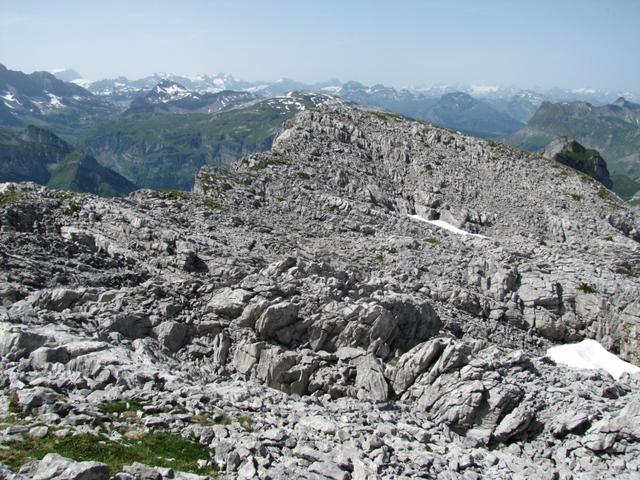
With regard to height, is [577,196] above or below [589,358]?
above

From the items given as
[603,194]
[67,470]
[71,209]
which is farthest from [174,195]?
[603,194]

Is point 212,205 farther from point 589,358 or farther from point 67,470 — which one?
point 67,470

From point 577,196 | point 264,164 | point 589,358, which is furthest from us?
point 577,196

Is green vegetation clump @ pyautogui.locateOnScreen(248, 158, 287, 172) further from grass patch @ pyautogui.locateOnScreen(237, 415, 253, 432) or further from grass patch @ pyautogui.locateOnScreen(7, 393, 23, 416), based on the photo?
grass patch @ pyautogui.locateOnScreen(7, 393, 23, 416)

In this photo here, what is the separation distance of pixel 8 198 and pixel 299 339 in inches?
1405

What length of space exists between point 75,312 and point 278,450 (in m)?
19.1

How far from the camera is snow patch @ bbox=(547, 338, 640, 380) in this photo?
4559 cm

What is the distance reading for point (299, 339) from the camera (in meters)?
34.8

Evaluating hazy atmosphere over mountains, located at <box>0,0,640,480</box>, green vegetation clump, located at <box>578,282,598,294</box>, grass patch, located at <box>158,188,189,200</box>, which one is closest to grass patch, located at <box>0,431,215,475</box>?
hazy atmosphere over mountains, located at <box>0,0,640,480</box>

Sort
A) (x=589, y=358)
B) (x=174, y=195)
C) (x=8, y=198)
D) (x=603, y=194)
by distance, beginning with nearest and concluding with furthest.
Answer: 1. (x=589, y=358)
2. (x=8, y=198)
3. (x=174, y=195)
4. (x=603, y=194)

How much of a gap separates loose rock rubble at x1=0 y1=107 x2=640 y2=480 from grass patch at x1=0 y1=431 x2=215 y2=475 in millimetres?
107

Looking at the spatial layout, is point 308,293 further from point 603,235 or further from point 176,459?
point 603,235

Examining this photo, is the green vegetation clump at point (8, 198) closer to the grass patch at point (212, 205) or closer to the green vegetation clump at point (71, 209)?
the green vegetation clump at point (71, 209)

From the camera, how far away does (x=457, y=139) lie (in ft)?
346
